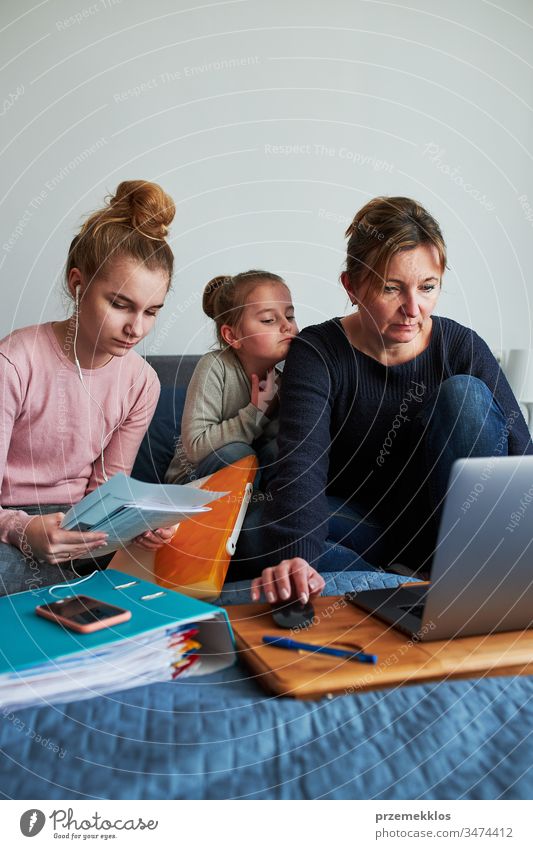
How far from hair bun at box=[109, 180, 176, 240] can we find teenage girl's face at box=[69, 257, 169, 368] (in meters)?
0.07

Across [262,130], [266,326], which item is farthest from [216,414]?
[262,130]

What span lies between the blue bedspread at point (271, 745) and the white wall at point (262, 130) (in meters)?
1.45

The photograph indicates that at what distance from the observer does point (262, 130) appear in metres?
2.05

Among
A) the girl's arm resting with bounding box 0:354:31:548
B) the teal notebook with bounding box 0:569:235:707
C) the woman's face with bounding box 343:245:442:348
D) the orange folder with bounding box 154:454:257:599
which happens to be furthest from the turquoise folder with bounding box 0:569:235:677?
the woman's face with bounding box 343:245:442:348

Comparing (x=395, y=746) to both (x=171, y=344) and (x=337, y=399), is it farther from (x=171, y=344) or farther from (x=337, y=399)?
(x=171, y=344)

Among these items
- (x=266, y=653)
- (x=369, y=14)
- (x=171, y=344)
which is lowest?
(x=266, y=653)

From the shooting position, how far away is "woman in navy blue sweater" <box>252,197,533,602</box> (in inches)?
44.6

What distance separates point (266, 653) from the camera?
79cm

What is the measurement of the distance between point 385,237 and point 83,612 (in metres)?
0.75

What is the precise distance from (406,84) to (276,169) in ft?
1.48

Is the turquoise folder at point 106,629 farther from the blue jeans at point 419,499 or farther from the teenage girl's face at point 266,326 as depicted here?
the teenage girl's face at point 266,326

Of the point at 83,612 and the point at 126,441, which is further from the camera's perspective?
the point at 126,441

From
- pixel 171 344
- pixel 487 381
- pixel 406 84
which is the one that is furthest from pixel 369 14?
pixel 487 381

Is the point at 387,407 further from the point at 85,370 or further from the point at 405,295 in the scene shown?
the point at 85,370
